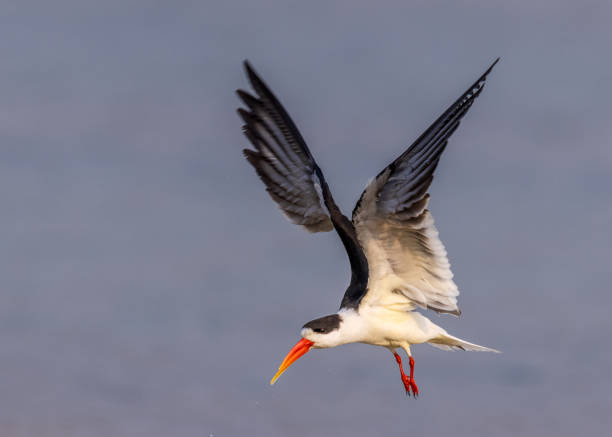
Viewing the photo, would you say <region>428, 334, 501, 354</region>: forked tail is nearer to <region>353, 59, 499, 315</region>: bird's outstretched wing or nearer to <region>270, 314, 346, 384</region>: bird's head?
<region>353, 59, 499, 315</region>: bird's outstretched wing

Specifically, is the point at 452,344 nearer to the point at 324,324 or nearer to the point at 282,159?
the point at 324,324

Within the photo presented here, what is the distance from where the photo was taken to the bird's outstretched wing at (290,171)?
13.7 metres

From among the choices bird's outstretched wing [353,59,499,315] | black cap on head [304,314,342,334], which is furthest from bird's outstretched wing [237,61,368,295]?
black cap on head [304,314,342,334]

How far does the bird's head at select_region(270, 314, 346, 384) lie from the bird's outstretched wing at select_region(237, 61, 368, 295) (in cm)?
69

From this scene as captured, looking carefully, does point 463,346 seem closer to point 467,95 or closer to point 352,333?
point 352,333

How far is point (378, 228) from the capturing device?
12.8 meters

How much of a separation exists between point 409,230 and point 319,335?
1842 mm

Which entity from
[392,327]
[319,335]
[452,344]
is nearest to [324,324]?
[319,335]

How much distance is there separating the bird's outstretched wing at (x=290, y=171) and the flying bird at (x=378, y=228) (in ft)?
0.05

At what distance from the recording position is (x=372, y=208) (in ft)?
41.2

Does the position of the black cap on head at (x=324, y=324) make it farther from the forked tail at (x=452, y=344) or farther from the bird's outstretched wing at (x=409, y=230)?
the forked tail at (x=452, y=344)

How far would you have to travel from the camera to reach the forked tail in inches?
571

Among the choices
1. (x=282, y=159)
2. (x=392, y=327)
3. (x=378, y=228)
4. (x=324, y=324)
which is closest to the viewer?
(x=378, y=228)

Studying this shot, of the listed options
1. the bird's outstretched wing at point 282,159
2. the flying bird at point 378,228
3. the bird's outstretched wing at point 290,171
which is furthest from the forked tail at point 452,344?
the bird's outstretched wing at point 282,159
